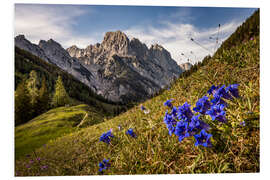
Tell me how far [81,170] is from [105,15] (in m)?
3.01

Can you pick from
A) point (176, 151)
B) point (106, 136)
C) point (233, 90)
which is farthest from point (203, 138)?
point (106, 136)

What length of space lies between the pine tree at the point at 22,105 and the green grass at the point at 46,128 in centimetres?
14

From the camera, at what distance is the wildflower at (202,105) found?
152 centimetres

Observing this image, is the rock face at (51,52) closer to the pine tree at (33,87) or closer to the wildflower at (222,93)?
the pine tree at (33,87)

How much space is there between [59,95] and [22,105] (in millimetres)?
972

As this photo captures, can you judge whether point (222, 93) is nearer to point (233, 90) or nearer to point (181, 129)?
point (233, 90)

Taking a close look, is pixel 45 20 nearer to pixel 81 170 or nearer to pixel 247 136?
pixel 81 170

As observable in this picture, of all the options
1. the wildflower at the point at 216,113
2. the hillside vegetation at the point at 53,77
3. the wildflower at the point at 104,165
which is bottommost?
the wildflower at the point at 104,165

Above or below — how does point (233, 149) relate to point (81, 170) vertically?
above

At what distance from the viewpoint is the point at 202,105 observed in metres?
1.53

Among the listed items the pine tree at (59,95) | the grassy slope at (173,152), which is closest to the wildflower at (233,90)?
the grassy slope at (173,152)
